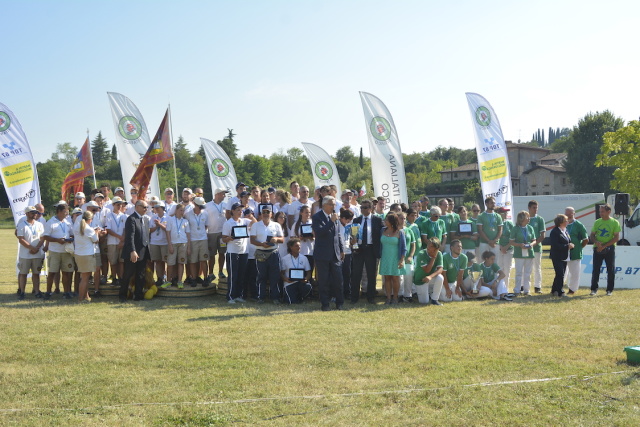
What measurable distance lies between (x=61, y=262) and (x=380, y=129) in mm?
7924

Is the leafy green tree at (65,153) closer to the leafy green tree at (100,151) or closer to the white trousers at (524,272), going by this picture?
the leafy green tree at (100,151)

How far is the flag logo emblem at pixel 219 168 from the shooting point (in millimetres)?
19688

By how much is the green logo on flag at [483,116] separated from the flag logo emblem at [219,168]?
885 cm

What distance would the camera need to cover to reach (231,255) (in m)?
10.2

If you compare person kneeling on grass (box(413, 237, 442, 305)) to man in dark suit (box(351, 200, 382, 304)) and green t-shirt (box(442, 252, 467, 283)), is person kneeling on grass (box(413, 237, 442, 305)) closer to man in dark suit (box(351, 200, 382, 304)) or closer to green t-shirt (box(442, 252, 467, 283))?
green t-shirt (box(442, 252, 467, 283))

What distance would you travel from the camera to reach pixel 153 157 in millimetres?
13891

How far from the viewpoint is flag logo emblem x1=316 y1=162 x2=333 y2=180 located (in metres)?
20.7

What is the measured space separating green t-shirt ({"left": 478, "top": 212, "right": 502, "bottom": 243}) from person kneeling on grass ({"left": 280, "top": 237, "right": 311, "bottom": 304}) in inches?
148

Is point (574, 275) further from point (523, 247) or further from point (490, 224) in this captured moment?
point (490, 224)

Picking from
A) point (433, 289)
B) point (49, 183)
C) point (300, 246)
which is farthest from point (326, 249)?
point (49, 183)

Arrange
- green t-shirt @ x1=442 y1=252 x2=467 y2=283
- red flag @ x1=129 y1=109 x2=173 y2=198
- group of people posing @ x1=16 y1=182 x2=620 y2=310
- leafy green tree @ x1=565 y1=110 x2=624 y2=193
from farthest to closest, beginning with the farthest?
leafy green tree @ x1=565 y1=110 x2=624 y2=193, red flag @ x1=129 y1=109 x2=173 y2=198, green t-shirt @ x1=442 y1=252 x2=467 y2=283, group of people posing @ x1=16 y1=182 x2=620 y2=310

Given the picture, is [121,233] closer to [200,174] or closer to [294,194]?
[294,194]

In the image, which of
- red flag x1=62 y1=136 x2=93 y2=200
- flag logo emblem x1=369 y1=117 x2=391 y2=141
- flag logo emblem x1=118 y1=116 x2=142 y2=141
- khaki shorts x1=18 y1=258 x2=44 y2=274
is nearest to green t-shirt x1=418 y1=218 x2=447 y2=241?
flag logo emblem x1=369 y1=117 x2=391 y2=141

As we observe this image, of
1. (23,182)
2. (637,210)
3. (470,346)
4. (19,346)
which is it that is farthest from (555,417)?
(637,210)
